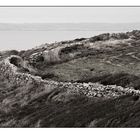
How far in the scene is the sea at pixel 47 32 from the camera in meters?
7.34

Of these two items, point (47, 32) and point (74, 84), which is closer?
point (74, 84)

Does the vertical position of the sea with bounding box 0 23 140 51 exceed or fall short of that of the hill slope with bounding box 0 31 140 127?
it exceeds it

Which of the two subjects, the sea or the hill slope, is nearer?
the hill slope

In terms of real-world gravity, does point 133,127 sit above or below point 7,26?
below

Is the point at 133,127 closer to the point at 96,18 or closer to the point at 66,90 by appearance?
the point at 66,90

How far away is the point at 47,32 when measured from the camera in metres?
7.48

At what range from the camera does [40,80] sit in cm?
709

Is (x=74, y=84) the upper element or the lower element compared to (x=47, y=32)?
lower

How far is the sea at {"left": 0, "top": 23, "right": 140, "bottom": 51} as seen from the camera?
734 cm

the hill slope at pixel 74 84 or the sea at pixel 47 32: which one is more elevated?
the sea at pixel 47 32

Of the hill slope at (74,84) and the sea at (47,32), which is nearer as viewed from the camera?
the hill slope at (74,84)
